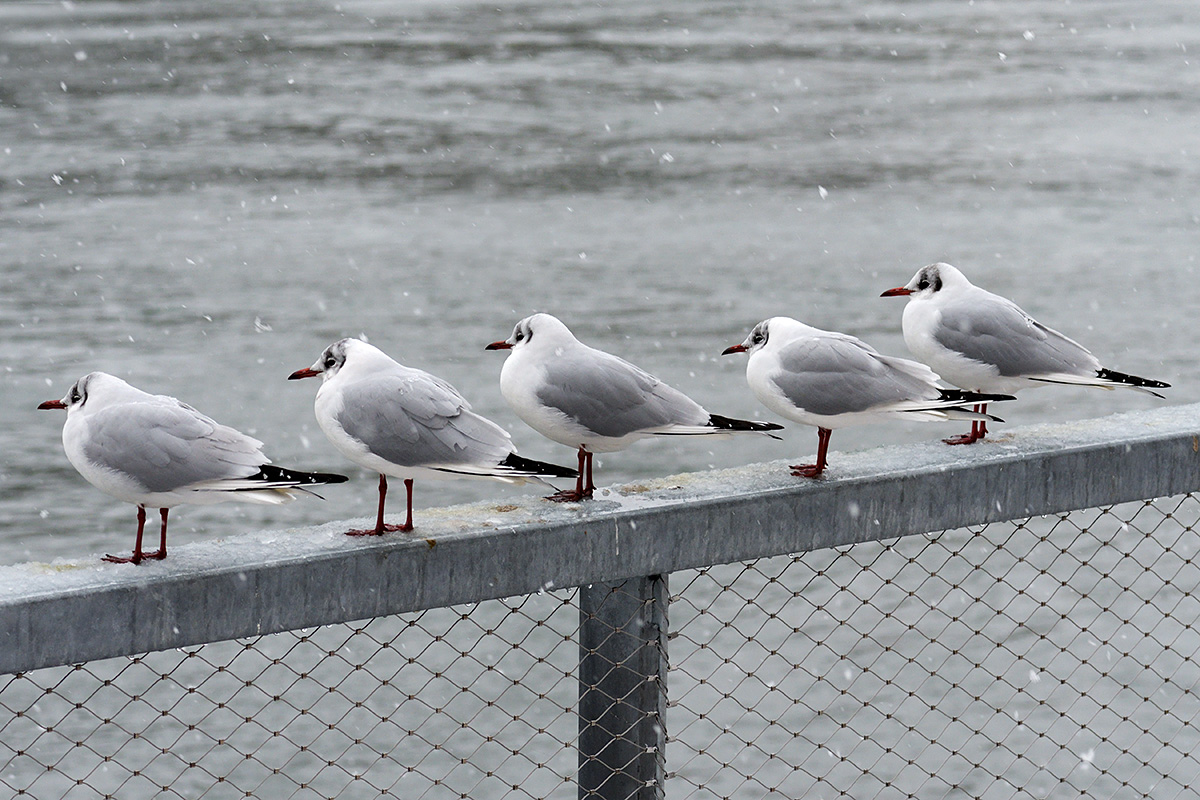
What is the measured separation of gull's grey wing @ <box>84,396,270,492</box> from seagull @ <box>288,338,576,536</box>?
8.3 inches

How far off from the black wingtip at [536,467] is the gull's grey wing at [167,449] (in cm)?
42

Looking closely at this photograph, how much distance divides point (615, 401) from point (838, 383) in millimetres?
451

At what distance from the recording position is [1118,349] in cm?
1065

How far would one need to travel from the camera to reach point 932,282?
3994mm

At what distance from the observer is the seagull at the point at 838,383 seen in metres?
3.26

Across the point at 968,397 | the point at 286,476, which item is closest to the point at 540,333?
the point at 286,476

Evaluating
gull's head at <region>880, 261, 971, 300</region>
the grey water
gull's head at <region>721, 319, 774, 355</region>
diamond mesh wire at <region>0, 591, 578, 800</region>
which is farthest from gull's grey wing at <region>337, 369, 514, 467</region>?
the grey water

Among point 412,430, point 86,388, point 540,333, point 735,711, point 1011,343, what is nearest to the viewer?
point 412,430

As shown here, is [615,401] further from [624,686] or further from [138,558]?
[138,558]

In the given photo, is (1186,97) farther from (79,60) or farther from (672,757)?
(672,757)

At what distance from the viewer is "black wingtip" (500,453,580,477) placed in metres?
2.72

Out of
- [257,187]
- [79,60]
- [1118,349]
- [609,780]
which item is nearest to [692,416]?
[609,780]

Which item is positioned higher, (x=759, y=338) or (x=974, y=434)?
(x=759, y=338)

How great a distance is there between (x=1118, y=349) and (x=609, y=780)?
8.62 m
